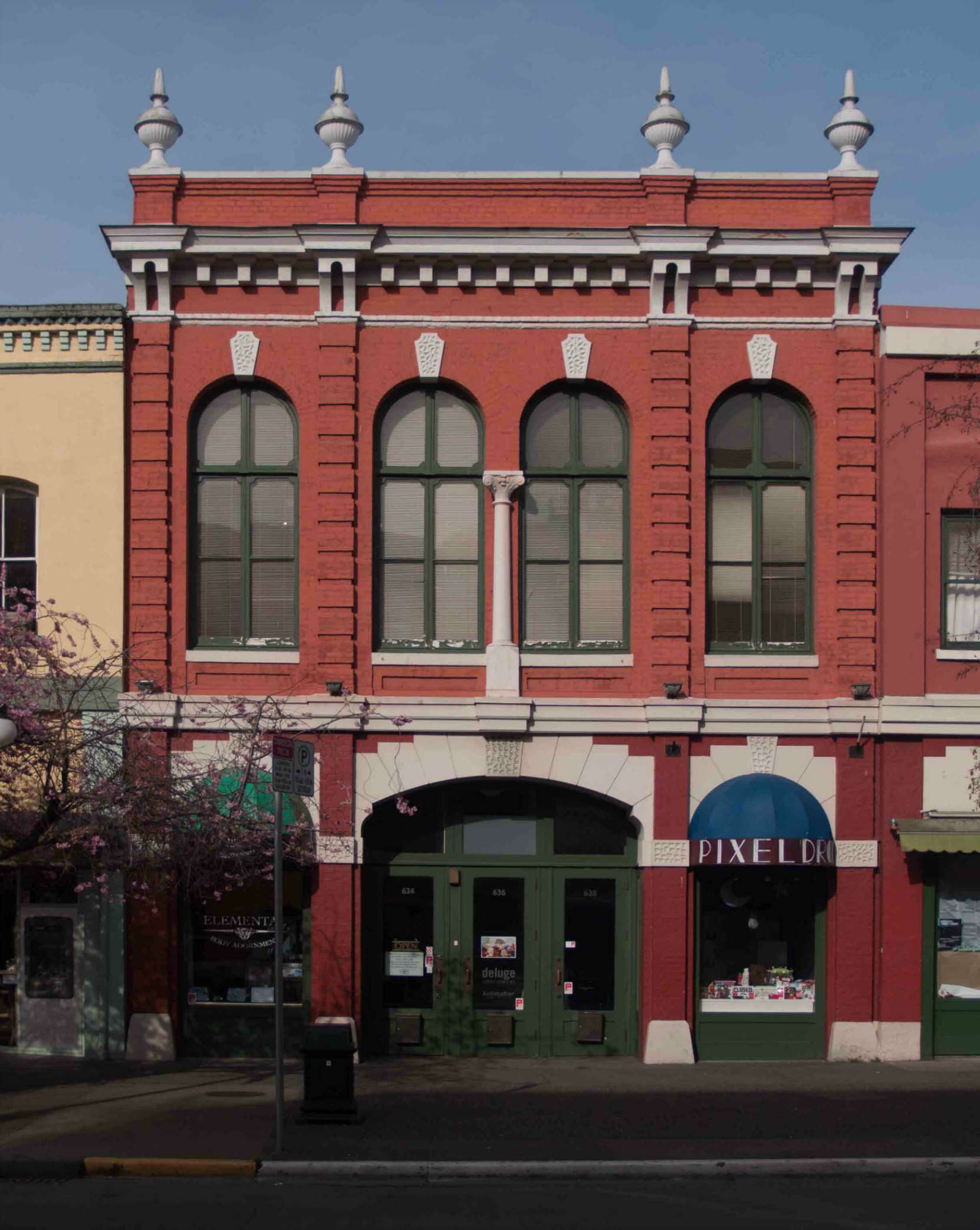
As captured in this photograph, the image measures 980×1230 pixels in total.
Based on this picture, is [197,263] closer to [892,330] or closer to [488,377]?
[488,377]

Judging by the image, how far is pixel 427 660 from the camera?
62.6 ft

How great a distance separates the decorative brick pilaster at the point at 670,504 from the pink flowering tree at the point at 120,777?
3466mm

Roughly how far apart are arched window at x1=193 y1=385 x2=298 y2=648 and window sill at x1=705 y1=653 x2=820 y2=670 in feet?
17.4

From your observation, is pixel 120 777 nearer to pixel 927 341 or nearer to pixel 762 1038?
pixel 762 1038

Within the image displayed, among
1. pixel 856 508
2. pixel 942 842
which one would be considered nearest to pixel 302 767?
pixel 942 842

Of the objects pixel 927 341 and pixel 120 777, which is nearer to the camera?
pixel 120 777

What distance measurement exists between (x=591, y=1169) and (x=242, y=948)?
7.37 meters

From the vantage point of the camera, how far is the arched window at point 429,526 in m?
19.3

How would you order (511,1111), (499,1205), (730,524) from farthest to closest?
(730,524) → (511,1111) → (499,1205)

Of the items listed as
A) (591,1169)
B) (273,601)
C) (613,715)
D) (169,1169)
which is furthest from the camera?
(273,601)

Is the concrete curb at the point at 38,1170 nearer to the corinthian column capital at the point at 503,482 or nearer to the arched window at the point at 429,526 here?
the arched window at the point at 429,526

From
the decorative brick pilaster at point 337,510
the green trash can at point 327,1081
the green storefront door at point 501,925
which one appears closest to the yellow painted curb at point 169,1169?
the green trash can at point 327,1081

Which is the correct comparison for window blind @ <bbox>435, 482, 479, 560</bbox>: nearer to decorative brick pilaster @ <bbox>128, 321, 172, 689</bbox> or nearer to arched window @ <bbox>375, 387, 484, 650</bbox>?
arched window @ <bbox>375, 387, 484, 650</bbox>

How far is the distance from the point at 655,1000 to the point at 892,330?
8773 mm
